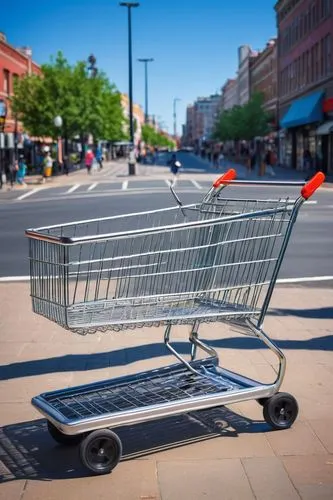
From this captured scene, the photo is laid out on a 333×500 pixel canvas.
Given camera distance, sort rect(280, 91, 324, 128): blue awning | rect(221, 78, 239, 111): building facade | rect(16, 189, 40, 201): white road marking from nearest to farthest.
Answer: rect(16, 189, 40, 201): white road marking, rect(280, 91, 324, 128): blue awning, rect(221, 78, 239, 111): building facade

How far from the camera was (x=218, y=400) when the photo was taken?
15.9 feet

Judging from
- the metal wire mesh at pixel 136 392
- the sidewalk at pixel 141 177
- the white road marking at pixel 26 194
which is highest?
the sidewalk at pixel 141 177

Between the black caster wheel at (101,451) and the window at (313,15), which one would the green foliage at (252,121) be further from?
the black caster wheel at (101,451)

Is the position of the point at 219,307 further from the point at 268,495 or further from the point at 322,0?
the point at 322,0

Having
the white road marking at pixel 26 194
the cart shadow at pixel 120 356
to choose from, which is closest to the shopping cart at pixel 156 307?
the cart shadow at pixel 120 356

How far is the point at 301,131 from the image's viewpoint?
56062 millimetres

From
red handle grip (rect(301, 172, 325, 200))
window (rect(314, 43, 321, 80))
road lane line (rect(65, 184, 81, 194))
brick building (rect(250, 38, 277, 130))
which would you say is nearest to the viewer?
red handle grip (rect(301, 172, 325, 200))

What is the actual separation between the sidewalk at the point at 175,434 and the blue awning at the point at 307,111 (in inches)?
1597

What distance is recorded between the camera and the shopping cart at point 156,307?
15.1ft

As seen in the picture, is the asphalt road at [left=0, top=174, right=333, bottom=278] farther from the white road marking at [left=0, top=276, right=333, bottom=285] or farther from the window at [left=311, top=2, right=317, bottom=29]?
the window at [left=311, top=2, right=317, bottom=29]

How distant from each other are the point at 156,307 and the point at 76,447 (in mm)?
1034

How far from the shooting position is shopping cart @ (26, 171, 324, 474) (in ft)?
15.1

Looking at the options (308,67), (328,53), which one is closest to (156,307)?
(328,53)

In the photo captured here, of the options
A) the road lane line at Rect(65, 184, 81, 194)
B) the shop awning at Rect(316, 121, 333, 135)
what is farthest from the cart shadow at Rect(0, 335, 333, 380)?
the shop awning at Rect(316, 121, 333, 135)
